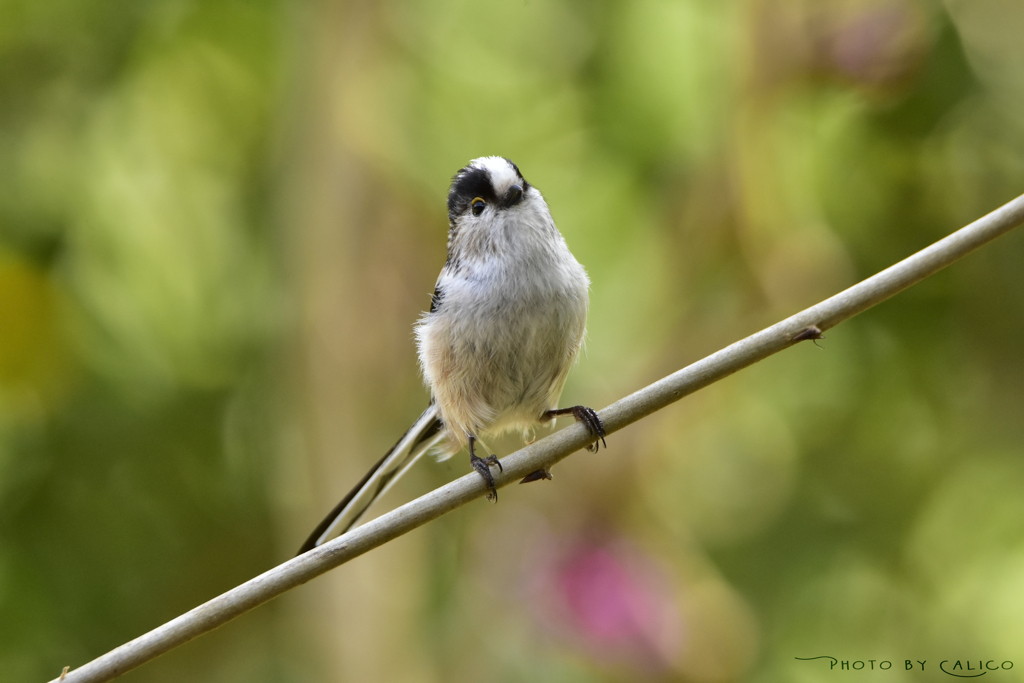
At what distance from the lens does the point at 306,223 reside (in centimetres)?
280

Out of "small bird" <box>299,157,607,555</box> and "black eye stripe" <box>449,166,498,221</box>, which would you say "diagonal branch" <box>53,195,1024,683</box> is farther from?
"black eye stripe" <box>449,166,498,221</box>

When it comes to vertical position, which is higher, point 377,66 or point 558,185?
point 377,66

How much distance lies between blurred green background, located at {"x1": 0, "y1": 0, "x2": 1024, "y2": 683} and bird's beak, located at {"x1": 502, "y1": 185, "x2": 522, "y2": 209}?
3.10ft

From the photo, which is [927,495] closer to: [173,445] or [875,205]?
[875,205]

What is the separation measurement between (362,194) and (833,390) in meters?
1.76

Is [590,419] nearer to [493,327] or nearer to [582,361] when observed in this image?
[493,327]

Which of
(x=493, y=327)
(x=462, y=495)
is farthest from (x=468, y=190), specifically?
(x=462, y=495)

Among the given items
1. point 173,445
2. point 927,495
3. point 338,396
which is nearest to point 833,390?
point 927,495

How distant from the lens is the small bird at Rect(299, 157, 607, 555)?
1.72 metres

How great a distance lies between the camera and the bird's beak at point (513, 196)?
1.80 m

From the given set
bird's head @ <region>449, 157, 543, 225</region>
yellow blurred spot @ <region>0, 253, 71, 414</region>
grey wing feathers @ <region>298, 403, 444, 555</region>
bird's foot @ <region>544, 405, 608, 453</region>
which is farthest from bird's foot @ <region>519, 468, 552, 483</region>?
yellow blurred spot @ <region>0, 253, 71, 414</region>

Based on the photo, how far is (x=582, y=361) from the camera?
2.74m

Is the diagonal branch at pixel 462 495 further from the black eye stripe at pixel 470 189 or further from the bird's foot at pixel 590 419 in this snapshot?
the black eye stripe at pixel 470 189

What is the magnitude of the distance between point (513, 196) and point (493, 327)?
0.98ft
